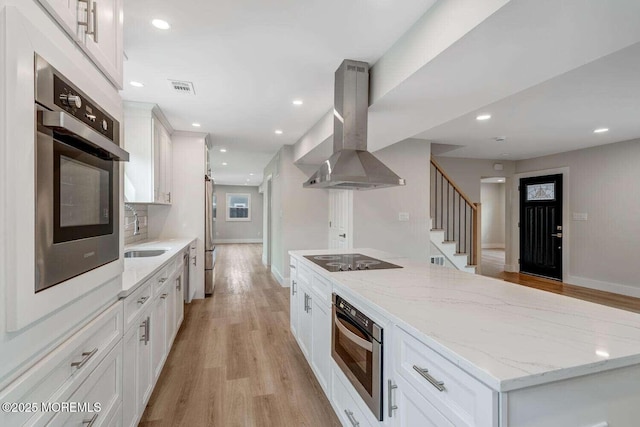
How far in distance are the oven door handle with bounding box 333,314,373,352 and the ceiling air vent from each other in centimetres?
Result: 252

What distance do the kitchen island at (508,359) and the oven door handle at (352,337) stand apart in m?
→ 0.14

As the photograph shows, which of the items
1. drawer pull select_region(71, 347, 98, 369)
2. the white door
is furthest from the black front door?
drawer pull select_region(71, 347, 98, 369)

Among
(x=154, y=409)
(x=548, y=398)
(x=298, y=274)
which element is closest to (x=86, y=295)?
(x=154, y=409)

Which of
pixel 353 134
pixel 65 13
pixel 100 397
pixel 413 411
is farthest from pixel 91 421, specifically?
pixel 353 134

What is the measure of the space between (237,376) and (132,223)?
2.46 m

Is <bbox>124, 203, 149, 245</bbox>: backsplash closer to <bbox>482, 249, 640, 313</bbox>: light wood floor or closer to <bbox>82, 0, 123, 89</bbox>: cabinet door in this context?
<bbox>82, 0, 123, 89</bbox>: cabinet door

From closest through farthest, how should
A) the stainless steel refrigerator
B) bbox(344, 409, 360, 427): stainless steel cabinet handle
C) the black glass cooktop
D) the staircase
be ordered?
bbox(344, 409, 360, 427): stainless steel cabinet handle, the black glass cooktop, the stainless steel refrigerator, the staircase

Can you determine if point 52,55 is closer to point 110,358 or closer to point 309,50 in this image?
point 110,358

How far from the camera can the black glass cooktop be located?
7.32 ft

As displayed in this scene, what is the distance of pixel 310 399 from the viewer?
2.17m

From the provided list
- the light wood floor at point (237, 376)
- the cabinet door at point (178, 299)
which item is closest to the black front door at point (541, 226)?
the light wood floor at point (237, 376)

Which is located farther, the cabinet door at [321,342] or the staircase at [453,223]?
the staircase at [453,223]

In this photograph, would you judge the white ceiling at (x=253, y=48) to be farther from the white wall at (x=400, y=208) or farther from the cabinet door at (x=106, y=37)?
the white wall at (x=400, y=208)

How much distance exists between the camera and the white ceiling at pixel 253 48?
1821 millimetres
